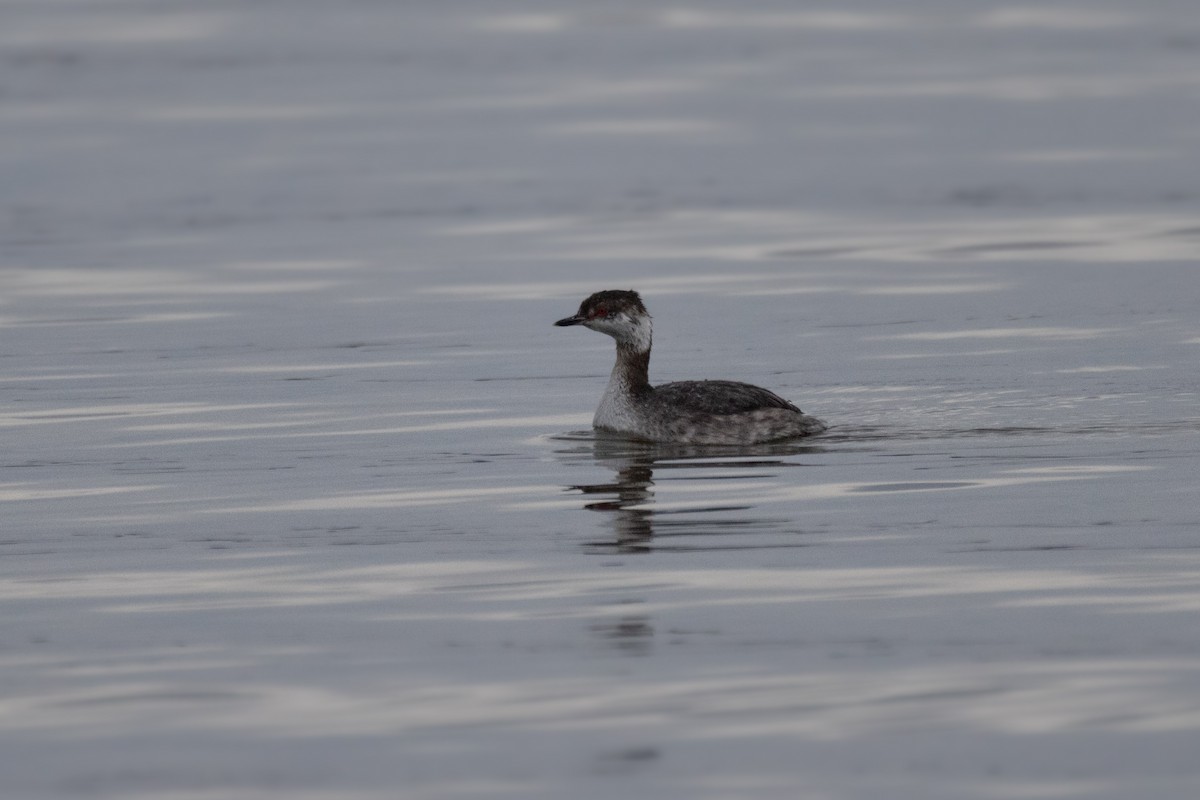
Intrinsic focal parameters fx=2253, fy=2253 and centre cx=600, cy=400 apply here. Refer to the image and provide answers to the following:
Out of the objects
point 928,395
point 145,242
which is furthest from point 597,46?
point 928,395

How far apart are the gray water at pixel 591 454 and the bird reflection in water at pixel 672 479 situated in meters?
0.06

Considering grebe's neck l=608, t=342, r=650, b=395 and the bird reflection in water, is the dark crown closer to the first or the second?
grebe's neck l=608, t=342, r=650, b=395

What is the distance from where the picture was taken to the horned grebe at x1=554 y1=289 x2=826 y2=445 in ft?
48.2

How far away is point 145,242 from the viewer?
87.0 feet

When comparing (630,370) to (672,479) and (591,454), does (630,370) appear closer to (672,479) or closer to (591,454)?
(591,454)

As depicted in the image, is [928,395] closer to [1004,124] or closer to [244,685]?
[244,685]

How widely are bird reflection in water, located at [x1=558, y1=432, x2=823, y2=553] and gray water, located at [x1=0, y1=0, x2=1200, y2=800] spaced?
64mm

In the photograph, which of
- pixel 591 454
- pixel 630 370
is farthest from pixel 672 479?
pixel 630 370

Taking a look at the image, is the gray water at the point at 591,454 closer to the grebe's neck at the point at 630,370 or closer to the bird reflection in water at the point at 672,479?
the bird reflection in water at the point at 672,479

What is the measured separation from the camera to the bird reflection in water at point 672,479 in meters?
11.1

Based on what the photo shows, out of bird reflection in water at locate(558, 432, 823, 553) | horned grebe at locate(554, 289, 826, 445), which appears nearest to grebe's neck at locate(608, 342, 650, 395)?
horned grebe at locate(554, 289, 826, 445)

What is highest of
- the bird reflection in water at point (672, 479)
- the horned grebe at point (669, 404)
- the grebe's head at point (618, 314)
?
the grebe's head at point (618, 314)

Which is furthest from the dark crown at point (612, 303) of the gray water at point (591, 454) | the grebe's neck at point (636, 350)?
the gray water at point (591, 454)

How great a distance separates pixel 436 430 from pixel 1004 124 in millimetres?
21684
